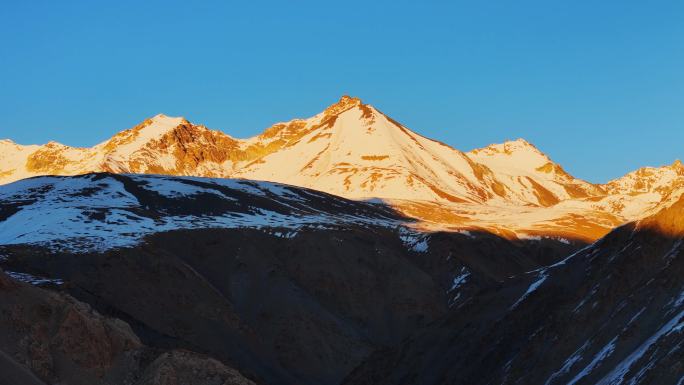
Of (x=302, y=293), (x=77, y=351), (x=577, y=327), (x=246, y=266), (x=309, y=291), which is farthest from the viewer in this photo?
(x=309, y=291)

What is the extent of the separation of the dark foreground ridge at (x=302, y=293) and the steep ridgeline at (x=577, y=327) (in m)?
0.16

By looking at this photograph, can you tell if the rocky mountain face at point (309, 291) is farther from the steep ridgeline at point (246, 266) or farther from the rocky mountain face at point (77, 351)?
the steep ridgeline at point (246, 266)

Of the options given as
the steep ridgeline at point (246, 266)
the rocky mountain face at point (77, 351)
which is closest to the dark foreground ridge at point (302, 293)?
the rocky mountain face at point (77, 351)

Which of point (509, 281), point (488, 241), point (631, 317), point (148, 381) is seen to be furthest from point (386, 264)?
point (148, 381)

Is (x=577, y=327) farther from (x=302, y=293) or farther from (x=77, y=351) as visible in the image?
(x=302, y=293)

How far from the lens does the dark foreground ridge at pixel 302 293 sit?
196 ft

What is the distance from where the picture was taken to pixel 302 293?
401 ft

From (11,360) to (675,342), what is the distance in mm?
35848

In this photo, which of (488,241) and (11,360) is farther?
(488,241)

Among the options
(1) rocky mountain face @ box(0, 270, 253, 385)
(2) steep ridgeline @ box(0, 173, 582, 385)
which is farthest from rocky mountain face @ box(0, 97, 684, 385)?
(2) steep ridgeline @ box(0, 173, 582, 385)

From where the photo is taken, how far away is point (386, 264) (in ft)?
447

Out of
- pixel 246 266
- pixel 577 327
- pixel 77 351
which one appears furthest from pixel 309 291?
pixel 77 351

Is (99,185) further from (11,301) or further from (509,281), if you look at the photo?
(11,301)

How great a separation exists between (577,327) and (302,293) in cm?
5838
